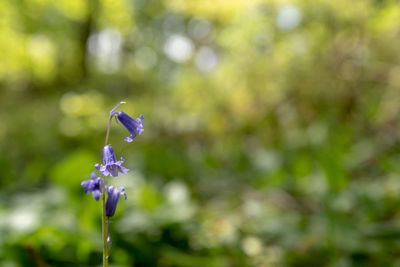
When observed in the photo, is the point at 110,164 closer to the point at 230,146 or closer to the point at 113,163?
the point at 113,163

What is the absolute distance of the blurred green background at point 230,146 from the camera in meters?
1.71

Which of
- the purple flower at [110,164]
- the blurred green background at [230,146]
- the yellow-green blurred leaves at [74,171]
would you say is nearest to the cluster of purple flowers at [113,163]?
the purple flower at [110,164]

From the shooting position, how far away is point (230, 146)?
15.0 feet

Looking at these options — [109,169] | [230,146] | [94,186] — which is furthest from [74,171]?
[230,146]

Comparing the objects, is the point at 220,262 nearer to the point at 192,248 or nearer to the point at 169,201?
the point at 192,248

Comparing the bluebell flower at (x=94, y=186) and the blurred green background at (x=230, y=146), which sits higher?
the blurred green background at (x=230, y=146)

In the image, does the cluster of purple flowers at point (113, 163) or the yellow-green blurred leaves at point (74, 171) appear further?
the yellow-green blurred leaves at point (74, 171)

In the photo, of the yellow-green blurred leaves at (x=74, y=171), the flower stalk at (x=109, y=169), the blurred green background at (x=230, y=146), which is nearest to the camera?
the flower stalk at (x=109, y=169)

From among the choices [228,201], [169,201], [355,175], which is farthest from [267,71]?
[169,201]

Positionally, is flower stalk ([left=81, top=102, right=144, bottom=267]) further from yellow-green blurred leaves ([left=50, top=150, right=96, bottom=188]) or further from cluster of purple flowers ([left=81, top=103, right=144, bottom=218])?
yellow-green blurred leaves ([left=50, top=150, right=96, bottom=188])

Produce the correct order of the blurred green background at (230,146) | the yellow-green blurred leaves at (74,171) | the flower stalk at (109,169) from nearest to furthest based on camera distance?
the flower stalk at (109,169) < the blurred green background at (230,146) < the yellow-green blurred leaves at (74,171)

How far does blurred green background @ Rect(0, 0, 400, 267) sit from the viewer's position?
171cm

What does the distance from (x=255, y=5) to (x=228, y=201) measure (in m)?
2.19

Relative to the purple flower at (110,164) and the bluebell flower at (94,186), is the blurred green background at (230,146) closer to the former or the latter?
the bluebell flower at (94,186)
